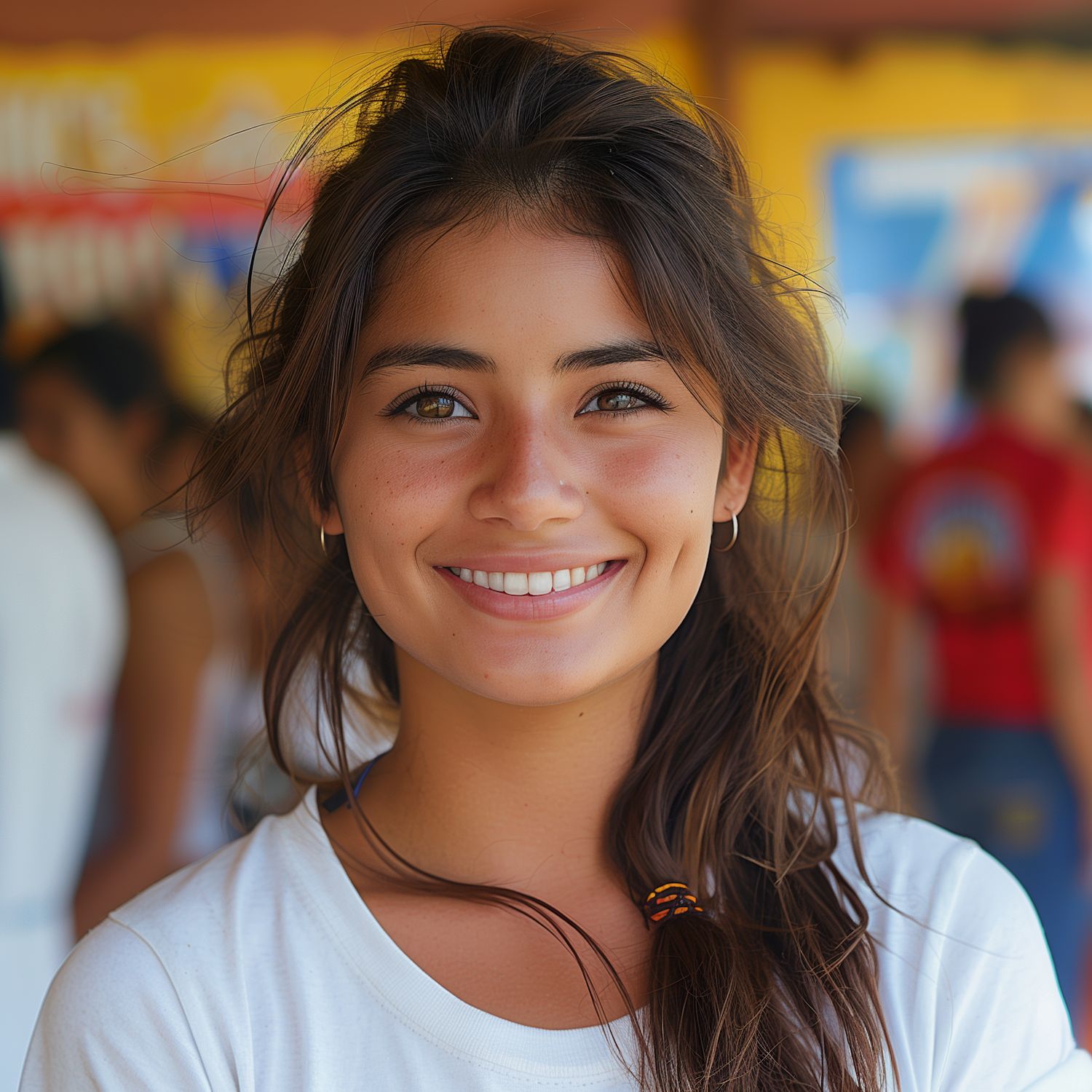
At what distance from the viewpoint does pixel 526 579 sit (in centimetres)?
102

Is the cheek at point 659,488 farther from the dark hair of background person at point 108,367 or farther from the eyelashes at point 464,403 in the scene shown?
the dark hair of background person at point 108,367

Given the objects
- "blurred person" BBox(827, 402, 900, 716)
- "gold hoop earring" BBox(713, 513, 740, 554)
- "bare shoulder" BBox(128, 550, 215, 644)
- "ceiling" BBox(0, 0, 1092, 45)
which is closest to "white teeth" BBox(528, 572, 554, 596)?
"gold hoop earring" BBox(713, 513, 740, 554)

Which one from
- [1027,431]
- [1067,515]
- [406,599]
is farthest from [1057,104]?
[406,599]

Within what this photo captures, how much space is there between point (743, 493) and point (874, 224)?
323 cm

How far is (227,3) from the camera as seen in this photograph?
3.61m

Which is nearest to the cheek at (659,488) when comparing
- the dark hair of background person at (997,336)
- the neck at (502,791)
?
the neck at (502,791)

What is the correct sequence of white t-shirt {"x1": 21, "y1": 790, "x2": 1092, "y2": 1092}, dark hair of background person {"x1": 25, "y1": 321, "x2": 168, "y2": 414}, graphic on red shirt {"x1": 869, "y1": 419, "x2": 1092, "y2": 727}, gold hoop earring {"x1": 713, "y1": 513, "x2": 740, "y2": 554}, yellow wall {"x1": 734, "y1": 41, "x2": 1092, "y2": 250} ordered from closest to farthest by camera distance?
white t-shirt {"x1": 21, "y1": 790, "x2": 1092, "y2": 1092}
gold hoop earring {"x1": 713, "y1": 513, "x2": 740, "y2": 554}
graphic on red shirt {"x1": 869, "y1": 419, "x2": 1092, "y2": 727}
dark hair of background person {"x1": 25, "y1": 321, "x2": 168, "y2": 414}
yellow wall {"x1": 734, "y1": 41, "x2": 1092, "y2": 250}

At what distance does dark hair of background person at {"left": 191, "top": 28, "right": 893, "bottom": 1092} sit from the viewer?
1037 millimetres

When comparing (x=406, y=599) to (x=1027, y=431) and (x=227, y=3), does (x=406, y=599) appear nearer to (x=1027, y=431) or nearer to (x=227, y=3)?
(x=1027, y=431)

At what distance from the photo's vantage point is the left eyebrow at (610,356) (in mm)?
998

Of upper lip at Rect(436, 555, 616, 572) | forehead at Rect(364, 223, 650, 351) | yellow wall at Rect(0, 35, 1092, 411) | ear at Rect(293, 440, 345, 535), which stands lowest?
upper lip at Rect(436, 555, 616, 572)

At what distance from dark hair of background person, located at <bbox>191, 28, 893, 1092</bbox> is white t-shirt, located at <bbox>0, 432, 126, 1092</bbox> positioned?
0.98 m

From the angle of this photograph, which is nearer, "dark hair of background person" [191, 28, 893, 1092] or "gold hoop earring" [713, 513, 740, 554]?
"dark hair of background person" [191, 28, 893, 1092]

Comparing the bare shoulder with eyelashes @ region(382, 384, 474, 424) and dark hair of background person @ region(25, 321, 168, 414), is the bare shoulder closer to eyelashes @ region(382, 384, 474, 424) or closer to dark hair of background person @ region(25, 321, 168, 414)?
dark hair of background person @ region(25, 321, 168, 414)
